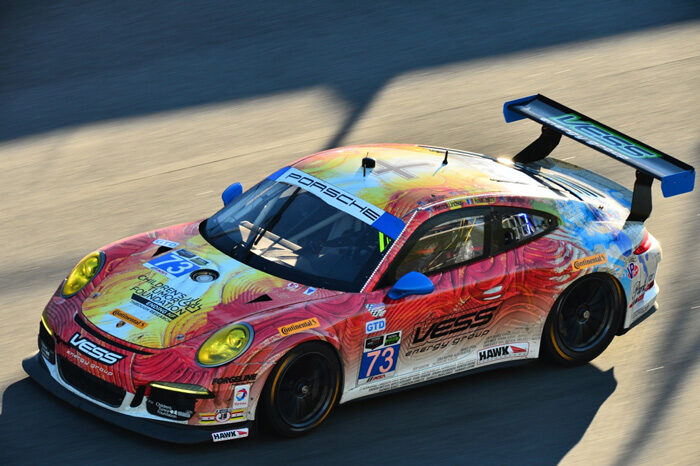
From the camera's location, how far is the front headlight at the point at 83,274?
6.50 metres

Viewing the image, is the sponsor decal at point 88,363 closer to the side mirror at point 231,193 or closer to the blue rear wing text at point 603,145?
the side mirror at point 231,193

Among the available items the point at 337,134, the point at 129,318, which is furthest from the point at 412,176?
the point at 337,134

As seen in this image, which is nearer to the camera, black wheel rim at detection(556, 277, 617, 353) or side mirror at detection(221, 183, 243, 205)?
black wheel rim at detection(556, 277, 617, 353)

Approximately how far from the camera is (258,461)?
5.83 meters

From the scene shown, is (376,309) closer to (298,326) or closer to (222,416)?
(298,326)

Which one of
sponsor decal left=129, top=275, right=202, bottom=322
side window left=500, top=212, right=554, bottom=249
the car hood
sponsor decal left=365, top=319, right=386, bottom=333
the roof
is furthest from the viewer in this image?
side window left=500, top=212, right=554, bottom=249

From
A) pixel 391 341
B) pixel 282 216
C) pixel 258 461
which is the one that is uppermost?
pixel 282 216

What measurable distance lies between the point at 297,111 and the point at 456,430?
5699 millimetres

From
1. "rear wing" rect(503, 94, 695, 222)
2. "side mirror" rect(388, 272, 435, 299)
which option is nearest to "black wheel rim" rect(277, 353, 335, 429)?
"side mirror" rect(388, 272, 435, 299)

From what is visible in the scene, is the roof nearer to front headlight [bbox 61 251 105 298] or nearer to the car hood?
the car hood

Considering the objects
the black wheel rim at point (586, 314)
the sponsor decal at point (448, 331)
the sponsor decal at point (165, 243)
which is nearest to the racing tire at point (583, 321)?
the black wheel rim at point (586, 314)

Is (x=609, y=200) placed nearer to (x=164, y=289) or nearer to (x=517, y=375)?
(x=517, y=375)

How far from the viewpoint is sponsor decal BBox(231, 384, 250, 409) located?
5.73m

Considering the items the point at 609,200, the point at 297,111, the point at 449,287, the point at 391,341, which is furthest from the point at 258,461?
the point at 297,111
